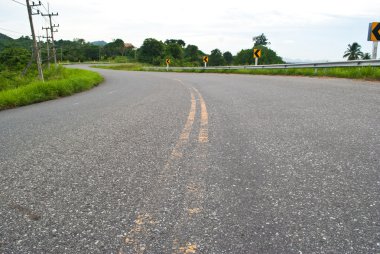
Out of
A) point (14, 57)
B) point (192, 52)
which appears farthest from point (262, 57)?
point (14, 57)

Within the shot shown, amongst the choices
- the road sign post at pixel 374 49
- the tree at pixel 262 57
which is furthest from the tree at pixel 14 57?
the road sign post at pixel 374 49

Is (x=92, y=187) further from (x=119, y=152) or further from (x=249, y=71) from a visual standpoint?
(x=249, y=71)

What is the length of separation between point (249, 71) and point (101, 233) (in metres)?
20.8

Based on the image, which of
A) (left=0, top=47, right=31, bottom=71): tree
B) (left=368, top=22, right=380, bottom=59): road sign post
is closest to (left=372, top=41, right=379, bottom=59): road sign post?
(left=368, top=22, right=380, bottom=59): road sign post

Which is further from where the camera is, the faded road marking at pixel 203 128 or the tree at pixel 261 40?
the tree at pixel 261 40

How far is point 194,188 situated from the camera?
7.91ft

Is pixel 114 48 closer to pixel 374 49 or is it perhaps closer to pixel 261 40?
pixel 261 40

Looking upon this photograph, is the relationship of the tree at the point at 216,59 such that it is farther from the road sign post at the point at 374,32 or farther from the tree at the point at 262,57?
the road sign post at the point at 374,32

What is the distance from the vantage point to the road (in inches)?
69.1

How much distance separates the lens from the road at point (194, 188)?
1.75 metres

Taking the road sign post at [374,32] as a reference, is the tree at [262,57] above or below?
above

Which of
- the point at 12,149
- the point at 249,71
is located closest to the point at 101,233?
the point at 12,149

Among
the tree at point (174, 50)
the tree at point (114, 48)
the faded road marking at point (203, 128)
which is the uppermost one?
the tree at point (114, 48)

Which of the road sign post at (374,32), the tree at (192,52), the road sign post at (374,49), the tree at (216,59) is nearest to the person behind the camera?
the road sign post at (374,32)
